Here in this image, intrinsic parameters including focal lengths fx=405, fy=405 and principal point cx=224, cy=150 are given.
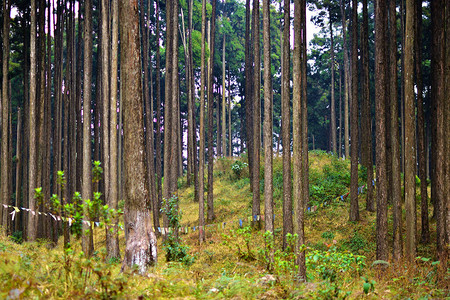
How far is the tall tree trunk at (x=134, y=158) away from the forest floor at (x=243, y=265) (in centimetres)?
52

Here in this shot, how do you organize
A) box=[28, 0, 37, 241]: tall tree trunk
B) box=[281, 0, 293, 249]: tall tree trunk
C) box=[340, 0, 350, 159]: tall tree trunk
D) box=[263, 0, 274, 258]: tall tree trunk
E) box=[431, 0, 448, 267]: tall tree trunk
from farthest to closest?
box=[340, 0, 350, 159]: tall tree trunk, box=[28, 0, 37, 241]: tall tree trunk, box=[263, 0, 274, 258]: tall tree trunk, box=[281, 0, 293, 249]: tall tree trunk, box=[431, 0, 448, 267]: tall tree trunk

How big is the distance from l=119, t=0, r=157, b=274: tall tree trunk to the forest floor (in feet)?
1.72

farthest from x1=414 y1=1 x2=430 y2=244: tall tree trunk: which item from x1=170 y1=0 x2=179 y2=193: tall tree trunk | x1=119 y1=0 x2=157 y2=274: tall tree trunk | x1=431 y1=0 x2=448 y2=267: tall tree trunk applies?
x1=119 y1=0 x2=157 y2=274: tall tree trunk

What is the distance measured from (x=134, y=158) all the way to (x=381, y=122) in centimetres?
725

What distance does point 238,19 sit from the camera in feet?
140

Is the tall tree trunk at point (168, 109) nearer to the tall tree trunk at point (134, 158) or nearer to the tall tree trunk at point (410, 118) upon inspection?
the tall tree trunk at point (134, 158)

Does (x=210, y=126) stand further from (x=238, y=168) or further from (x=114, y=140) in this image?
(x=114, y=140)

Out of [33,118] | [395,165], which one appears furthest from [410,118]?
[33,118]

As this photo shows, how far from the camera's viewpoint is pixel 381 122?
11531 millimetres

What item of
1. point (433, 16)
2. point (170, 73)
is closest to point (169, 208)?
point (170, 73)

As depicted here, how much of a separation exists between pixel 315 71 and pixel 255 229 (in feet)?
104

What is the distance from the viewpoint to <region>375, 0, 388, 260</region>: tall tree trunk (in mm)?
11555

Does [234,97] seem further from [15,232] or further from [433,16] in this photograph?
[433,16]

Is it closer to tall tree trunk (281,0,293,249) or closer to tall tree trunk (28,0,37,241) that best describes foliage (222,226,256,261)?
tall tree trunk (281,0,293,249)
